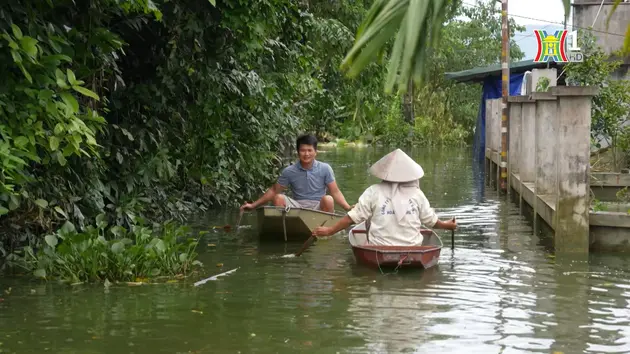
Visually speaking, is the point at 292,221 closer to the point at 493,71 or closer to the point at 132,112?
the point at 132,112

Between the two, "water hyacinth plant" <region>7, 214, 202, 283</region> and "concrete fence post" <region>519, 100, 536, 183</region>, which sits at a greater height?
"concrete fence post" <region>519, 100, 536, 183</region>

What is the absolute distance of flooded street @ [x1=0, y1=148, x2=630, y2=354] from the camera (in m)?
7.87

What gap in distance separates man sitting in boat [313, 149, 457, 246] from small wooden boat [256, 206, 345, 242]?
2.35 m

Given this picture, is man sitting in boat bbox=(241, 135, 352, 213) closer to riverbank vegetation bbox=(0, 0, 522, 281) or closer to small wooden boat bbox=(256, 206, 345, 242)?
small wooden boat bbox=(256, 206, 345, 242)

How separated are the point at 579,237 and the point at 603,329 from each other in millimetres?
4408

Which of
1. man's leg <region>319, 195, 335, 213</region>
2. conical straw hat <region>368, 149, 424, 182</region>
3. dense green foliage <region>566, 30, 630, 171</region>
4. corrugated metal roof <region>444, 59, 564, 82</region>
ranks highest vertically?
corrugated metal roof <region>444, 59, 564, 82</region>

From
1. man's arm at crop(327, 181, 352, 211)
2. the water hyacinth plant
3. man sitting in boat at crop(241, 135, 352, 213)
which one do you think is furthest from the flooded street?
man sitting in boat at crop(241, 135, 352, 213)

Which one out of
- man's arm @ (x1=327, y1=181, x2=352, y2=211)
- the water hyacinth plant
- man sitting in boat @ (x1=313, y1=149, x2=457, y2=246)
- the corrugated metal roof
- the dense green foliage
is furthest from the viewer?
the corrugated metal roof

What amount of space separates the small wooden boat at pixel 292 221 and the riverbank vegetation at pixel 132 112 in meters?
1.53

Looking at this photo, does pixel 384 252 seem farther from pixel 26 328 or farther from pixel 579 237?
pixel 26 328

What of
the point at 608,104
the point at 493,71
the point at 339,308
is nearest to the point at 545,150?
the point at 608,104

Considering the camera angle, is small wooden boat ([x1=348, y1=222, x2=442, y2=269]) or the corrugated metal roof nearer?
small wooden boat ([x1=348, y1=222, x2=442, y2=269])

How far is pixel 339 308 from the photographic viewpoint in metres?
9.36

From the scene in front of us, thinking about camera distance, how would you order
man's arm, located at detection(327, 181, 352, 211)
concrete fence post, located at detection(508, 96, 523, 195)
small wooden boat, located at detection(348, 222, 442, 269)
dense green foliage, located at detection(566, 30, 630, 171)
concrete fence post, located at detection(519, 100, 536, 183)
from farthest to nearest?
concrete fence post, located at detection(508, 96, 523, 195), dense green foliage, located at detection(566, 30, 630, 171), concrete fence post, located at detection(519, 100, 536, 183), man's arm, located at detection(327, 181, 352, 211), small wooden boat, located at detection(348, 222, 442, 269)
